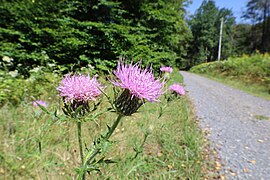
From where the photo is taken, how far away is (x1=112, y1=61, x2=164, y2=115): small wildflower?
1067mm

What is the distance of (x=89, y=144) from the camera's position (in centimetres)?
239

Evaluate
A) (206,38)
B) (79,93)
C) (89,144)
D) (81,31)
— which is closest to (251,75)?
(81,31)

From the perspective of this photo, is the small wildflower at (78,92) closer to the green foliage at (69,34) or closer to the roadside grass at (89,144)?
the roadside grass at (89,144)

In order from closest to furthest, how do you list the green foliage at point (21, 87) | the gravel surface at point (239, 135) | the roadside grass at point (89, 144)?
the roadside grass at point (89, 144) → the gravel surface at point (239, 135) → the green foliage at point (21, 87)

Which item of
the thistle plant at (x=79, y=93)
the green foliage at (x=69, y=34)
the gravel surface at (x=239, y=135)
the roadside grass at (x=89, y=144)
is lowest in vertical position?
the gravel surface at (x=239, y=135)

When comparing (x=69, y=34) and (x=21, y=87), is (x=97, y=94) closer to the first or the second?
(x=21, y=87)

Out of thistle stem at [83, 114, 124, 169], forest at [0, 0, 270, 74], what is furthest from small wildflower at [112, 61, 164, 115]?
forest at [0, 0, 270, 74]

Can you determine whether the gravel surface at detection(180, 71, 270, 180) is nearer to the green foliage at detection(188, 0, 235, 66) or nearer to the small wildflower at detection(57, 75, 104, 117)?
the small wildflower at detection(57, 75, 104, 117)

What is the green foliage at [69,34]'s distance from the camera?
5.92 m

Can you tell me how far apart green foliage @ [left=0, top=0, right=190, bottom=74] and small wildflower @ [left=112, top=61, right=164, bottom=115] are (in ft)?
14.5

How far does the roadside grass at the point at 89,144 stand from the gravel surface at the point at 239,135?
424 millimetres

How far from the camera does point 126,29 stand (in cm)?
658

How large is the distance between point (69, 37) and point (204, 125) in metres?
4.78

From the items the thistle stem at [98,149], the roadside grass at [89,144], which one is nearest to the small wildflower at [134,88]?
the thistle stem at [98,149]
